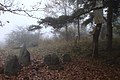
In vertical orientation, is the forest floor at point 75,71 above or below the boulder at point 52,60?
below

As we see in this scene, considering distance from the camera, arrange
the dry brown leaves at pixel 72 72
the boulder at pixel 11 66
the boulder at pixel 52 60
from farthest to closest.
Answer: the boulder at pixel 52 60 → the boulder at pixel 11 66 → the dry brown leaves at pixel 72 72

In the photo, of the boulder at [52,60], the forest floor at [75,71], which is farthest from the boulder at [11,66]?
the boulder at [52,60]

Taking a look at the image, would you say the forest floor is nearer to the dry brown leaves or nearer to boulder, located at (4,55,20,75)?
the dry brown leaves

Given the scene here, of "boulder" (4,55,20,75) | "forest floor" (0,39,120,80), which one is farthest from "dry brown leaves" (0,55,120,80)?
"boulder" (4,55,20,75)

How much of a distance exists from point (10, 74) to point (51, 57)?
290cm

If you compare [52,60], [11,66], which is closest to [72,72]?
[52,60]

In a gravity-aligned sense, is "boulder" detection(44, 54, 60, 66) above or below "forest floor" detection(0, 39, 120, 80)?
above

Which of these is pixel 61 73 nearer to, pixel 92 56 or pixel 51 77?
pixel 51 77

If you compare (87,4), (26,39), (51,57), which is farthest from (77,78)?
(26,39)

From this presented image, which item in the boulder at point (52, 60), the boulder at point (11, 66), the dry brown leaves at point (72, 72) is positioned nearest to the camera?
the dry brown leaves at point (72, 72)

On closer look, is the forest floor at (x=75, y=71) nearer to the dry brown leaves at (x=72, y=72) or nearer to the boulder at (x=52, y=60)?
the dry brown leaves at (x=72, y=72)

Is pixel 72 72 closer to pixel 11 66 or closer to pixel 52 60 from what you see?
pixel 52 60

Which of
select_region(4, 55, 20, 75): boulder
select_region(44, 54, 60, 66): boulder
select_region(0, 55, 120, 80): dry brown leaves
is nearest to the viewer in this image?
select_region(0, 55, 120, 80): dry brown leaves

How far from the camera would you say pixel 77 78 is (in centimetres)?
1395
